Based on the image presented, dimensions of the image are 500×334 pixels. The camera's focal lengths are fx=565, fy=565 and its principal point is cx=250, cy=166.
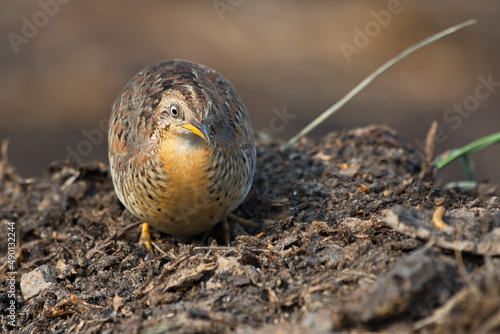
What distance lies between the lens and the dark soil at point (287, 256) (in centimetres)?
272

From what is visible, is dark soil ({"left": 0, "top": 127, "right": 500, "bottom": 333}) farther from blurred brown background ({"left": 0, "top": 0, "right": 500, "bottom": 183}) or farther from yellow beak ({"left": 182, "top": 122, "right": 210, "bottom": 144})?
blurred brown background ({"left": 0, "top": 0, "right": 500, "bottom": 183})

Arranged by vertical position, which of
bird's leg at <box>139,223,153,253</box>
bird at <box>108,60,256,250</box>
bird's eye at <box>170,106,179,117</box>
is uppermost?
bird's eye at <box>170,106,179,117</box>

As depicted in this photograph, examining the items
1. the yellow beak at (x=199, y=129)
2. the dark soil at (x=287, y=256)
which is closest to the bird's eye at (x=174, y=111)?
the yellow beak at (x=199, y=129)

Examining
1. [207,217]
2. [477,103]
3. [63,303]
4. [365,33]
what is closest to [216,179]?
[207,217]

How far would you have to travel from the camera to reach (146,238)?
16.2 feet

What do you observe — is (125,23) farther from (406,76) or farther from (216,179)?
(216,179)

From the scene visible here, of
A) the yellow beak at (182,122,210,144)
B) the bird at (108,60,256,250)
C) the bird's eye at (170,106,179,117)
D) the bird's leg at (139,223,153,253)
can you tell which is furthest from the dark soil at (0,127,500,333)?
the bird's eye at (170,106,179,117)

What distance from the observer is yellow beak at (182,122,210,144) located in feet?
12.9

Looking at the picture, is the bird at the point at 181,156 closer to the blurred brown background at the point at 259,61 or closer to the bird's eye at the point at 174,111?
the bird's eye at the point at 174,111

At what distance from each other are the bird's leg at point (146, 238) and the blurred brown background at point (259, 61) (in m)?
6.24

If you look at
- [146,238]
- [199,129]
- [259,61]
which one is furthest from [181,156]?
[259,61]

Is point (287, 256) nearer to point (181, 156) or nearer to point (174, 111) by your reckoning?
point (181, 156)

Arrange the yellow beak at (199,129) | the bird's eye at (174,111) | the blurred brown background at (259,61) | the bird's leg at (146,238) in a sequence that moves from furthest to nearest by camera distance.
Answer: the blurred brown background at (259,61)
the bird's leg at (146,238)
the bird's eye at (174,111)
the yellow beak at (199,129)

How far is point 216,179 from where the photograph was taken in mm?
4254
